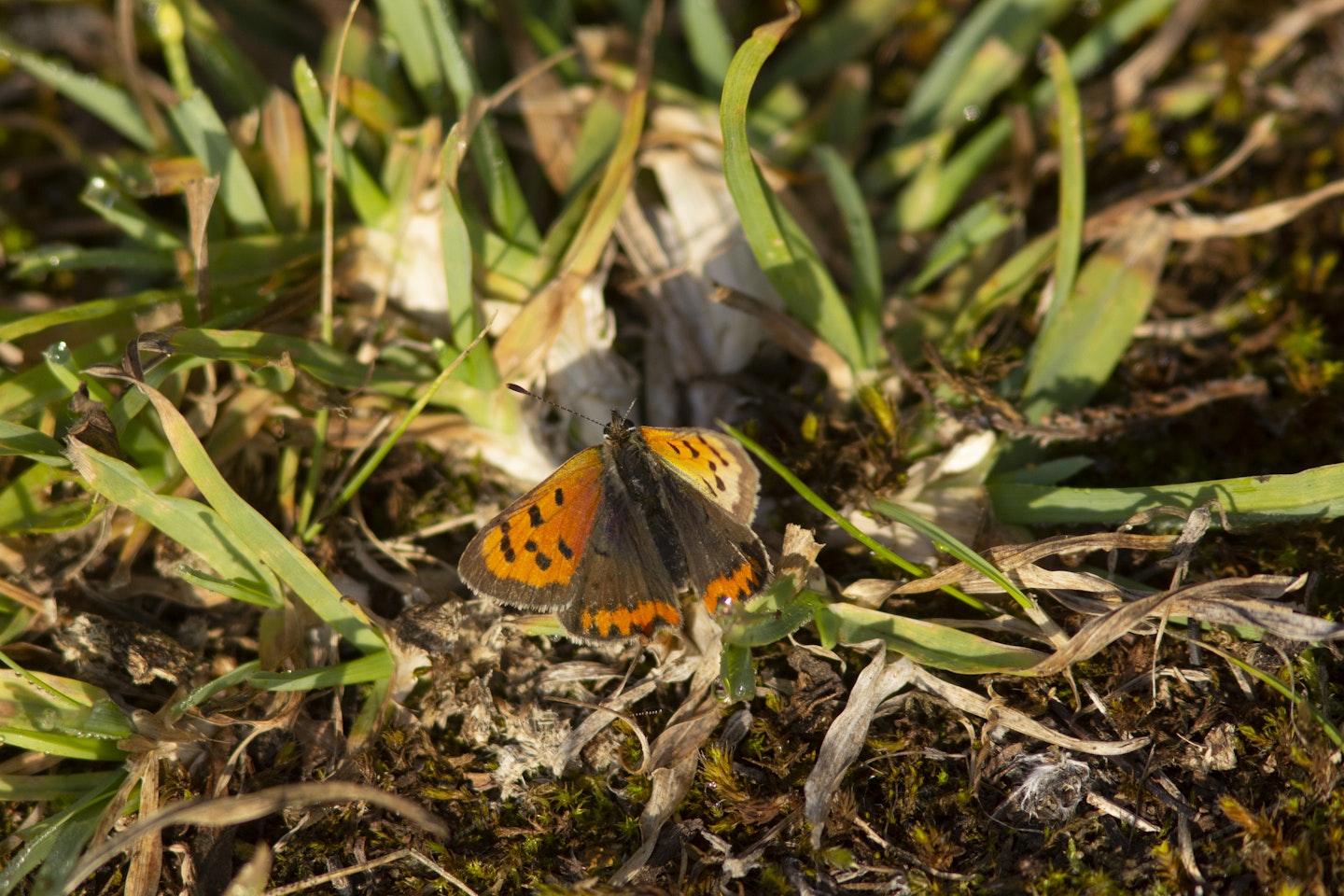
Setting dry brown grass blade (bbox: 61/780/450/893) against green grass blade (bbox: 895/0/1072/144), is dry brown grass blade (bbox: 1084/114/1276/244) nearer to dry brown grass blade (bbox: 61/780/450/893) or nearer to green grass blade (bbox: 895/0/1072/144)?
green grass blade (bbox: 895/0/1072/144)

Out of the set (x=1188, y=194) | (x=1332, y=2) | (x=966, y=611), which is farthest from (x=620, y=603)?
(x=1332, y=2)

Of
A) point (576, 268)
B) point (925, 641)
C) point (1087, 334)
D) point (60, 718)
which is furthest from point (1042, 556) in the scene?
point (60, 718)

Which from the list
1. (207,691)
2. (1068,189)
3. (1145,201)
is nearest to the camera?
(207,691)

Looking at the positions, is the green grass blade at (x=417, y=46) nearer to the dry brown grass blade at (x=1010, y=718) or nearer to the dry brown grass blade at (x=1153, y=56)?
the dry brown grass blade at (x=1010, y=718)

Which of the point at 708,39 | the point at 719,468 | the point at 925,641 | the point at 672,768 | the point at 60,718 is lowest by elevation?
the point at 672,768

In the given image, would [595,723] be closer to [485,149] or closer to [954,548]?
[954,548]

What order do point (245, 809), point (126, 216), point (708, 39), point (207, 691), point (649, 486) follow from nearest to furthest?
point (245, 809) < point (207, 691) < point (649, 486) < point (126, 216) < point (708, 39)

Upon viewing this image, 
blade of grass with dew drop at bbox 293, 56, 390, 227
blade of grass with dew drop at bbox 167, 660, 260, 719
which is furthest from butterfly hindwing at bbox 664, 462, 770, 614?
blade of grass with dew drop at bbox 293, 56, 390, 227
